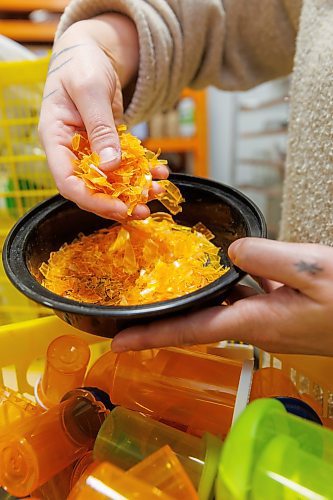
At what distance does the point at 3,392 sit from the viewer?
21.3 inches

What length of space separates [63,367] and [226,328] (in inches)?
8.5

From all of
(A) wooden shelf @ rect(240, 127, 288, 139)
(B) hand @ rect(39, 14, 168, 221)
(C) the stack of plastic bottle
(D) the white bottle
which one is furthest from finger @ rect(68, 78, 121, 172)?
(D) the white bottle

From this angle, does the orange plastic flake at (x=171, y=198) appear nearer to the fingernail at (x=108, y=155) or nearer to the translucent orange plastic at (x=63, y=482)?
the fingernail at (x=108, y=155)

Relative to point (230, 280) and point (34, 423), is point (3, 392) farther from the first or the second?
point (230, 280)

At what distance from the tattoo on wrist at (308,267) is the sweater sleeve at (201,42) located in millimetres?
444

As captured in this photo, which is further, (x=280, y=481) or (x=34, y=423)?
(x=34, y=423)

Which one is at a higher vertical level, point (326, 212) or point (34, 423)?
point (326, 212)

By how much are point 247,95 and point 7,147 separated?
6.19 ft

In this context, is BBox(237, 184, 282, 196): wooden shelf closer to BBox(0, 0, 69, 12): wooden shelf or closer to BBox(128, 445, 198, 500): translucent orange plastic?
BBox(0, 0, 69, 12): wooden shelf

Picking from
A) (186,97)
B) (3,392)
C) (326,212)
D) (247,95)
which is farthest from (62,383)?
(247,95)

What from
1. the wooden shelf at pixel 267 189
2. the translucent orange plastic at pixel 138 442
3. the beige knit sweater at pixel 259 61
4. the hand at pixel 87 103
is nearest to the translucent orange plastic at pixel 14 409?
the translucent orange plastic at pixel 138 442

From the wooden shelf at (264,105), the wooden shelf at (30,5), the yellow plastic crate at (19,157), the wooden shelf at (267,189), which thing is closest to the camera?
the yellow plastic crate at (19,157)

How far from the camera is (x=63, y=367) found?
543 millimetres

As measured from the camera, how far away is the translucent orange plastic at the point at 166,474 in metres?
0.38
